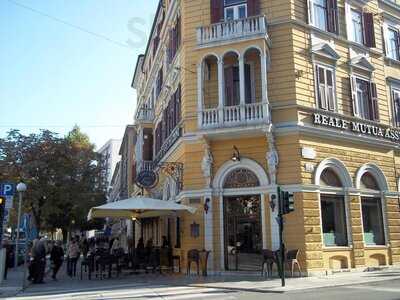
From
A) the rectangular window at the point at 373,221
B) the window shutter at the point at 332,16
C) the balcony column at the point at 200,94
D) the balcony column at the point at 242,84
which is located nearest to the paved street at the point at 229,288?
the rectangular window at the point at 373,221

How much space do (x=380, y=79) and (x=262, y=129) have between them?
329 inches

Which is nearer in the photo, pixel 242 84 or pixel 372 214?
pixel 242 84

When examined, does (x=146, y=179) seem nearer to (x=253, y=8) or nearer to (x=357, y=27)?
(x=253, y=8)

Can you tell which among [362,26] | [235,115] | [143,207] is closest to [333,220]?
[235,115]

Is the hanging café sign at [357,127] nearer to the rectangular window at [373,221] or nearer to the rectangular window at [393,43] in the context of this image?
the rectangular window at [373,221]

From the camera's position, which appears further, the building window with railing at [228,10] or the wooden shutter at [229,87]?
the building window with railing at [228,10]

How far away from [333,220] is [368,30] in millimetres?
9804

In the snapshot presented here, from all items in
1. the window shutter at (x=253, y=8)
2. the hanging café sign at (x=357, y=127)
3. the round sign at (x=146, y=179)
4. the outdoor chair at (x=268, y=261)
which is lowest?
the outdoor chair at (x=268, y=261)

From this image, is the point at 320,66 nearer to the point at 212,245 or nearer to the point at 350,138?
the point at 350,138

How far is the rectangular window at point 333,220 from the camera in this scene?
20.0m

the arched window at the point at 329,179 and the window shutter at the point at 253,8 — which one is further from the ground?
the window shutter at the point at 253,8

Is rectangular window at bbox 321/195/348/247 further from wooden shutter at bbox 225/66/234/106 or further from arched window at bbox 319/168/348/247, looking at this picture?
wooden shutter at bbox 225/66/234/106

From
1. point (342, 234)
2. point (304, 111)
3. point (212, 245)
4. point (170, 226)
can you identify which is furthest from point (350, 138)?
point (170, 226)

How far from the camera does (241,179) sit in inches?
798
